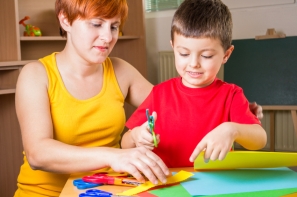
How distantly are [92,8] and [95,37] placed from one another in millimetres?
92

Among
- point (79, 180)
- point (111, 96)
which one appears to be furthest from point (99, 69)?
point (79, 180)

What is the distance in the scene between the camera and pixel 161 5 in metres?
4.64

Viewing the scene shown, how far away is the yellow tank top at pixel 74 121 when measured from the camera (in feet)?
4.73

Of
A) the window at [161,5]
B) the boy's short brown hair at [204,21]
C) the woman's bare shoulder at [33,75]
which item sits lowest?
the woman's bare shoulder at [33,75]

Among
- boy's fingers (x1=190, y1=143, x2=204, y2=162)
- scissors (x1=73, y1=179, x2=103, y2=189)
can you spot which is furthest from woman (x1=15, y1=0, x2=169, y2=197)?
boy's fingers (x1=190, y1=143, x2=204, y2=162)

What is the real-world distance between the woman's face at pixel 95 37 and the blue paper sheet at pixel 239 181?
522mm

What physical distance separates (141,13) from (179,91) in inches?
111

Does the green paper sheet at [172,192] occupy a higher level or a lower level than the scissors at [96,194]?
lower

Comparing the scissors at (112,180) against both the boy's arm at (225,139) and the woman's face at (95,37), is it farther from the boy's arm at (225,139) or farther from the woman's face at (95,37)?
the woman's face at (95,37)

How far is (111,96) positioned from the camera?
5.09 feet

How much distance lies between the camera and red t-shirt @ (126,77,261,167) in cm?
130

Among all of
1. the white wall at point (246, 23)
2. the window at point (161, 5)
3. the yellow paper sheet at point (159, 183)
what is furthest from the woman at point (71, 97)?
the window at point (161, 5)

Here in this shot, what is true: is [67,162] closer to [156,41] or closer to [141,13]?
[141,13]

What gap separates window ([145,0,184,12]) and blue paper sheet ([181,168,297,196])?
355 centimetres
